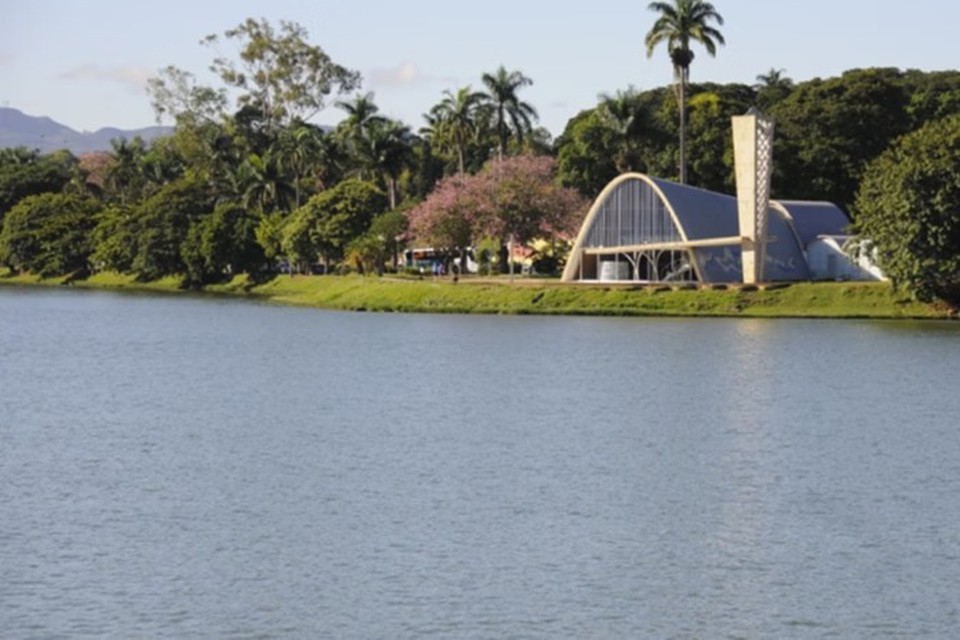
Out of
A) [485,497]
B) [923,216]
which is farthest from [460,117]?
[485,497]

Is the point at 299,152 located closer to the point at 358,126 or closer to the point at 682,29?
the point at 358,126

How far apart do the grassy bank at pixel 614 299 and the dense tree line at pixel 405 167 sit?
11.8 ft

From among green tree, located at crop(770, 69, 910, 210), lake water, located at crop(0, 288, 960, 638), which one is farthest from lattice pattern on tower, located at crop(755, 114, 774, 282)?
lake water, located at crop(0, 288, 960, 638)

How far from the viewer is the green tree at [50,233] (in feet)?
493

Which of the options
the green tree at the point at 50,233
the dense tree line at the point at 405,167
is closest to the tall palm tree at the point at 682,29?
the dense tree line at the point at 405,167

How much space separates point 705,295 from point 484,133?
37.0 meters

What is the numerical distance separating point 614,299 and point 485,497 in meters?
57.8

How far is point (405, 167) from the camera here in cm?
12619

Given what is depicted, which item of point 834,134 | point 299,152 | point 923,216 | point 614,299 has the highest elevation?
point 299,152

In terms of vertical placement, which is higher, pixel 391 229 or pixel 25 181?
pixel 25 181

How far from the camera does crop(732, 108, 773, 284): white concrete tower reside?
8900 centimetres

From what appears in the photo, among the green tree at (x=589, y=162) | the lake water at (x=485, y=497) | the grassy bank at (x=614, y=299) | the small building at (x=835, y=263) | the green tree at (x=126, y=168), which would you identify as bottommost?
the lake water at (x=485, y=497)

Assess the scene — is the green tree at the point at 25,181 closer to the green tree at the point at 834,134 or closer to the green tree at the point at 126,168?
the green tree at the point at 126,168

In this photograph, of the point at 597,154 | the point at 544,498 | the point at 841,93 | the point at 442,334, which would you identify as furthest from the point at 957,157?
the point at 544,498
